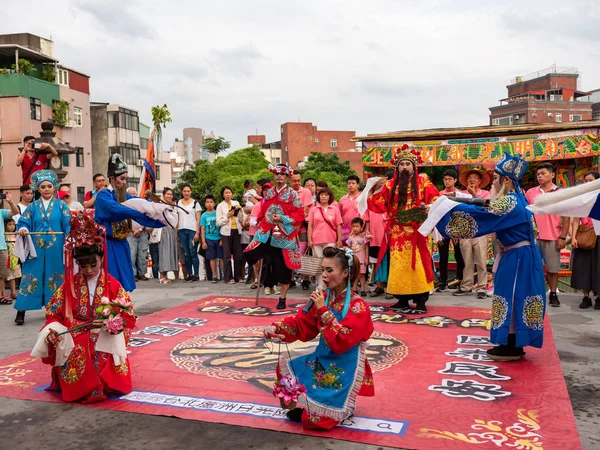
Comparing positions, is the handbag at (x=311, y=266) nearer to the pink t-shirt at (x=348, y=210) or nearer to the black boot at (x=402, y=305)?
the black boot at (x=402, y=305)

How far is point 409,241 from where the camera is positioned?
7328 mm

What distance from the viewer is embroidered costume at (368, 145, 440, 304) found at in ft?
24.0

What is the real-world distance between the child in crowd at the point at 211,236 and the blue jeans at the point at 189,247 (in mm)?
361

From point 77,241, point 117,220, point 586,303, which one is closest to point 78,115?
point 117,220

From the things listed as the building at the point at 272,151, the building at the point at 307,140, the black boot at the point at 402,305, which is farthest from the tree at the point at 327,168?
the black boot at the point at 402,305

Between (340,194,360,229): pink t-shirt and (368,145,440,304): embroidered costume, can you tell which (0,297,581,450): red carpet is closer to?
(368,145,440,304): embroidered costume

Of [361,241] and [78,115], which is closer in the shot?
[361,241]

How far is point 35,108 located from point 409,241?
100ft

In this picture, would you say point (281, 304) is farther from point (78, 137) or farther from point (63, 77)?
point (78, 137)

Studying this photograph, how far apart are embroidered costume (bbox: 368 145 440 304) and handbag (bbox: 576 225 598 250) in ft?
7.32

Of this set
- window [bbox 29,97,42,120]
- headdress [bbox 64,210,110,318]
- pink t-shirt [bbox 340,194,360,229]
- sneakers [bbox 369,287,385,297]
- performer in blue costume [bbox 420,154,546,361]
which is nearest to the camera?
headdress [bbox 64,210,110,318]

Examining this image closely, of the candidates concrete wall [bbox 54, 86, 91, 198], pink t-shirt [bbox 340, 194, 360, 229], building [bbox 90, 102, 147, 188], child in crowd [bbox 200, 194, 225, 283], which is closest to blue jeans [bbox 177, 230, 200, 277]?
child in crowd [bbox 200, 194, 225, 283]

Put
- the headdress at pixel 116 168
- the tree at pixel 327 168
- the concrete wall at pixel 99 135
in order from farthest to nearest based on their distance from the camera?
the tree at pixel 327 168 < the concrete wall at pixel 99 135 < the headdress at pixel 116 168

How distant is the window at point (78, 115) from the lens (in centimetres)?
3699
